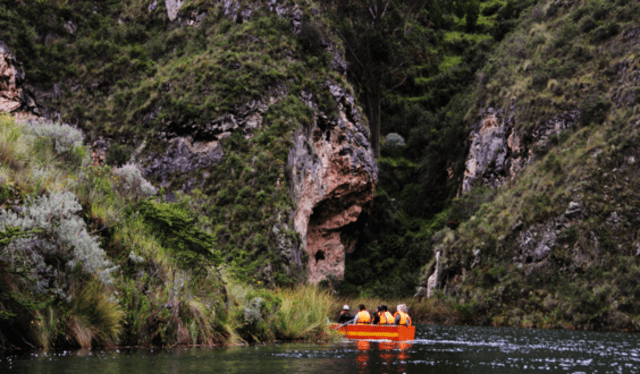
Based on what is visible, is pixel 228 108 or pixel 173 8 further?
pixel 173 8

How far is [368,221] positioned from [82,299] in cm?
3684

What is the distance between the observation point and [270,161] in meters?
32.6

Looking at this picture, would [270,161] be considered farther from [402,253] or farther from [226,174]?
[402,253]

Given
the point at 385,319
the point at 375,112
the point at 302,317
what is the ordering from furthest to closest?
1. the point at 375,112
2. the point at 385,319
3. the point at 302,317

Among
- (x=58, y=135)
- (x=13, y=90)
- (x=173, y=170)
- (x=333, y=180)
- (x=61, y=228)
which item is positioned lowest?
(x=61, y=228)

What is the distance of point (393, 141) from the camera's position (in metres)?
A: 54.0

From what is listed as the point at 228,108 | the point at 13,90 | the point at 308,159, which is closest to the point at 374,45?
the point at 308,159

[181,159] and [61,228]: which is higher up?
[181,159]

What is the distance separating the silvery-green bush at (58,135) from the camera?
1358cm

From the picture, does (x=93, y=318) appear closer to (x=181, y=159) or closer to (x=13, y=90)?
(x=181, y=159)

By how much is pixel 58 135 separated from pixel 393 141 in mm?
42611

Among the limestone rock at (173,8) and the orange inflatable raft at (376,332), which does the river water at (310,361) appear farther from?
the limestone rock at (173,8)

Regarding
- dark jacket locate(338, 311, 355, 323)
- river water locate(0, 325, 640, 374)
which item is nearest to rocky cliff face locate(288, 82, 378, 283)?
dark jacket locate(338, 311, 355, 323)

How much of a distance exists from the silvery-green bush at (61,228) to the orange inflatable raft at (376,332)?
984cm
